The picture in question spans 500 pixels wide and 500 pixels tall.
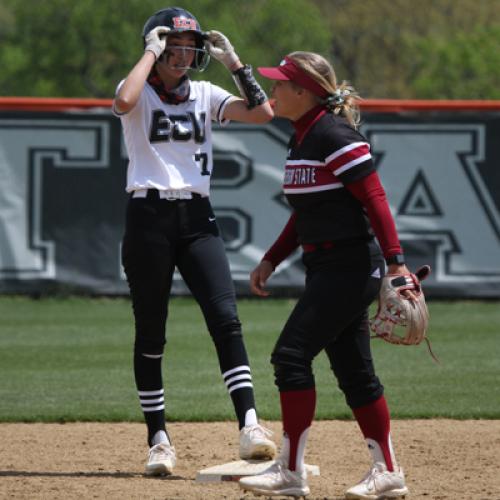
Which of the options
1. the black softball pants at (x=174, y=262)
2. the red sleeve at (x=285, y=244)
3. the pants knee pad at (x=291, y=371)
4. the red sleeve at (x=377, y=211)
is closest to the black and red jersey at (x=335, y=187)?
the red sleeve at (x=377, y=211)

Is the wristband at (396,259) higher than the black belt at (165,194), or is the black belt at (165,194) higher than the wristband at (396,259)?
the black belt at (165,194)

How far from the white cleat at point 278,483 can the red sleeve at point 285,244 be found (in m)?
0.90

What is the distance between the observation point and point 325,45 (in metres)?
24.2

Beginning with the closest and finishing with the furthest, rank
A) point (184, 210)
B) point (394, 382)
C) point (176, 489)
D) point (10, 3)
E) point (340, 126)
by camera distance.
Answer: point (340, 126) → point (176, 489) → point (184, 210) → point (394, 382) → point (10, 3)

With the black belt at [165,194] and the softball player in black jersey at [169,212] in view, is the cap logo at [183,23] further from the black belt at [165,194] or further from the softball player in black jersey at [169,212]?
the black belt at [165,194]

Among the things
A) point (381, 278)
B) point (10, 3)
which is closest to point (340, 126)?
point (381, 278)

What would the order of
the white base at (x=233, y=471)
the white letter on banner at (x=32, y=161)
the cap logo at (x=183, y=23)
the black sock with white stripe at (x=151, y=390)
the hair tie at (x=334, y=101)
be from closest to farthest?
the hair tie at (x=334, y=101)
the white base at (x=233, y=471)
the cap logo at (x=183, y=23)
the black sock with white stripe at (x=151, y=390)
the white letter on banner at (x=32, y=161)

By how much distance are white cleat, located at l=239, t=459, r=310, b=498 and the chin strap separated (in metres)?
1.77

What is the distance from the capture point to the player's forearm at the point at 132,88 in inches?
195

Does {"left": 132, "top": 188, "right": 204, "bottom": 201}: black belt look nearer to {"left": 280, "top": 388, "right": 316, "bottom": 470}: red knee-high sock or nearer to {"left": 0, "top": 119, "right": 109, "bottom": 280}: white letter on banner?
{"left": 280, "top": 388, "right": 316, "bottom": 470}: red knee-high sock

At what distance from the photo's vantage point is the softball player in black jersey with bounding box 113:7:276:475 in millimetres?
5062

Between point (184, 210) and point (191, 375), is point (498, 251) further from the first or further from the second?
point (184, 210)

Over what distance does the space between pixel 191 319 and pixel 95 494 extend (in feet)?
20.5

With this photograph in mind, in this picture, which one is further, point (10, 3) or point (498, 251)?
point (10, 3)
